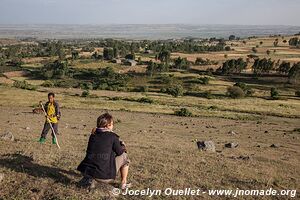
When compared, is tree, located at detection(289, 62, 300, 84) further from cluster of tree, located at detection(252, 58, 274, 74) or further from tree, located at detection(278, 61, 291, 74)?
cluster of tree, located at detection(252, 58, 274, 74)

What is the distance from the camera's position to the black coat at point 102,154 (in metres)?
10.0

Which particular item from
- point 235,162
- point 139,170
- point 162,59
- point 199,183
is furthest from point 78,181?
point 162,59

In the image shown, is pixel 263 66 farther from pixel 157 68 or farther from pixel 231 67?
pixel 157 68

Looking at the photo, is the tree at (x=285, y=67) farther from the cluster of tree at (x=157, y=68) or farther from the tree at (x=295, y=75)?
the cluster of tree at (x=157, y=68)

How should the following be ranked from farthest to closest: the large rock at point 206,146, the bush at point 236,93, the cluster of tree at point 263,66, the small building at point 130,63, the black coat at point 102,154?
the small building at point 130,63
the cluster of tree at point 263,66
the bush at point 236,93
the large rock at point 206,146
the black coat at point 102,154

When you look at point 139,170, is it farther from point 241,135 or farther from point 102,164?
point 241,135

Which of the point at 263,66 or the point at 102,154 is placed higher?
the point at 102,154

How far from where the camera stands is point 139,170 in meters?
13.1

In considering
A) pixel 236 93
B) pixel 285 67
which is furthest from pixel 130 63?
pixel 236 93

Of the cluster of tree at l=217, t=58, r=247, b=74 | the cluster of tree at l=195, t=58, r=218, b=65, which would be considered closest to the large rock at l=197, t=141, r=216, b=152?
the cluster of tree at l=217, t=58, r=247, b=74

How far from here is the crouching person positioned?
9977 millimetres

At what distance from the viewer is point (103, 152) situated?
1001cm

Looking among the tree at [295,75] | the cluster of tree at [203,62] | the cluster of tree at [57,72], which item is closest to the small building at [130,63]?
the cluster of tree at [203,62]

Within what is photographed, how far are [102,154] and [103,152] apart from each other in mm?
59
